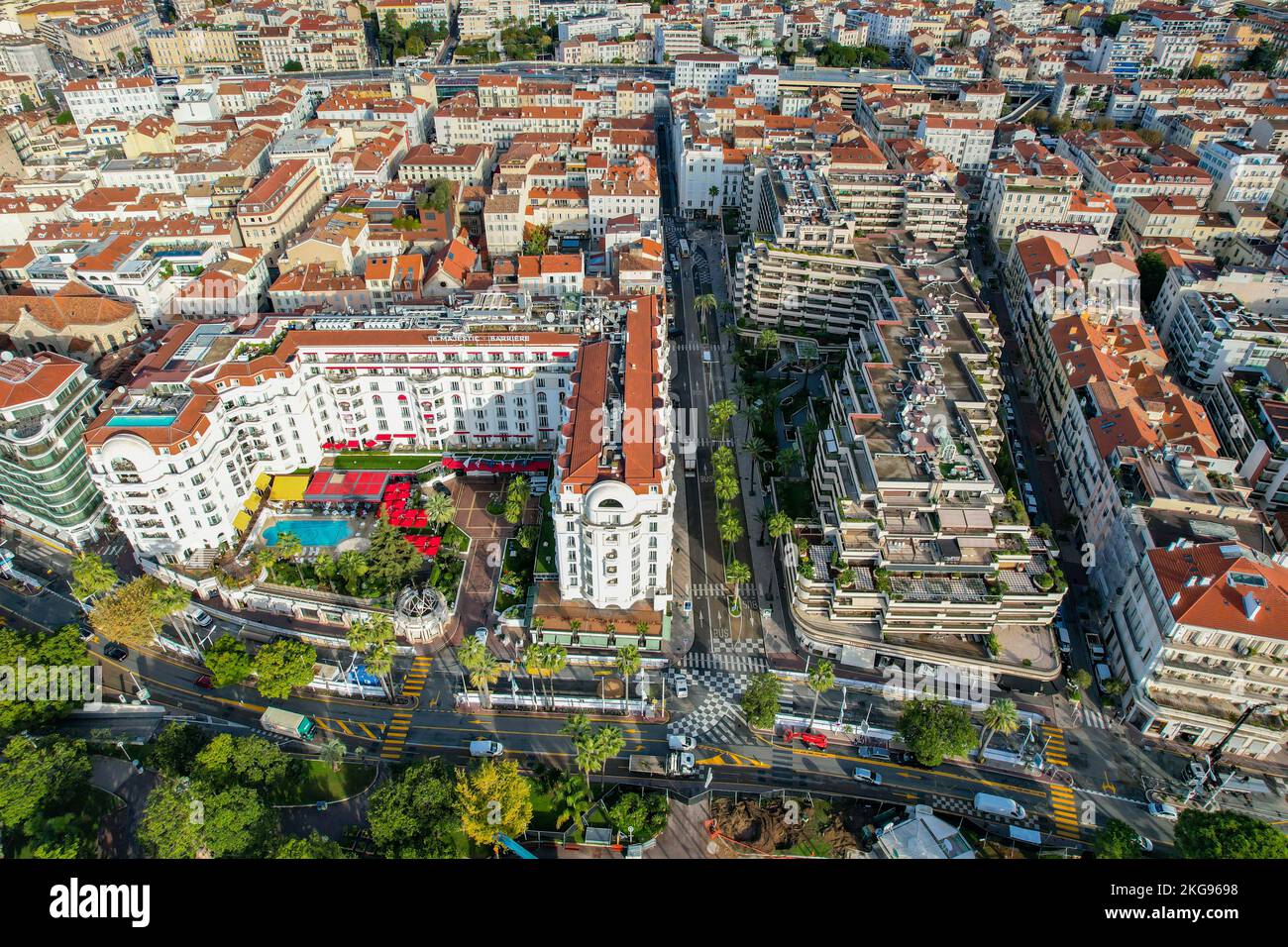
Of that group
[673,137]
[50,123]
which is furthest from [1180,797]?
[50,123]

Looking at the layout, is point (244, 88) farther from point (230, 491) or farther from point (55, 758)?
point (55, 758)

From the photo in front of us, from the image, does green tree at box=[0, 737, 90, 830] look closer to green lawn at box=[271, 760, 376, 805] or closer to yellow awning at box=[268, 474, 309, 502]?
green lawn at box=[271, 760, 376, 805]

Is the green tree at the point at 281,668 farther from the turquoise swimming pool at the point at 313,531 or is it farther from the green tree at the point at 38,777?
the turquoise swimming pool at the point at 313,531

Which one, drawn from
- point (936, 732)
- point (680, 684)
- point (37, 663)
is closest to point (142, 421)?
point (37, 663)

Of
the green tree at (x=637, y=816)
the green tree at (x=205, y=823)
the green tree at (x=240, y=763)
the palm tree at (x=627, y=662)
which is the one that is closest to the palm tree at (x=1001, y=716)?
the green tree at (x=637, y=816)

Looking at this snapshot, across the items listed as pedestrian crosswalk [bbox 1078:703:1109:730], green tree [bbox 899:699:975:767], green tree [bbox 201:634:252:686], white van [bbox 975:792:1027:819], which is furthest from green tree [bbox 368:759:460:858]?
pedestrian crosswalk [bbox 1078:703:1109:730]

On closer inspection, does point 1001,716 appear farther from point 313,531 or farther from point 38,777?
point 38,777
